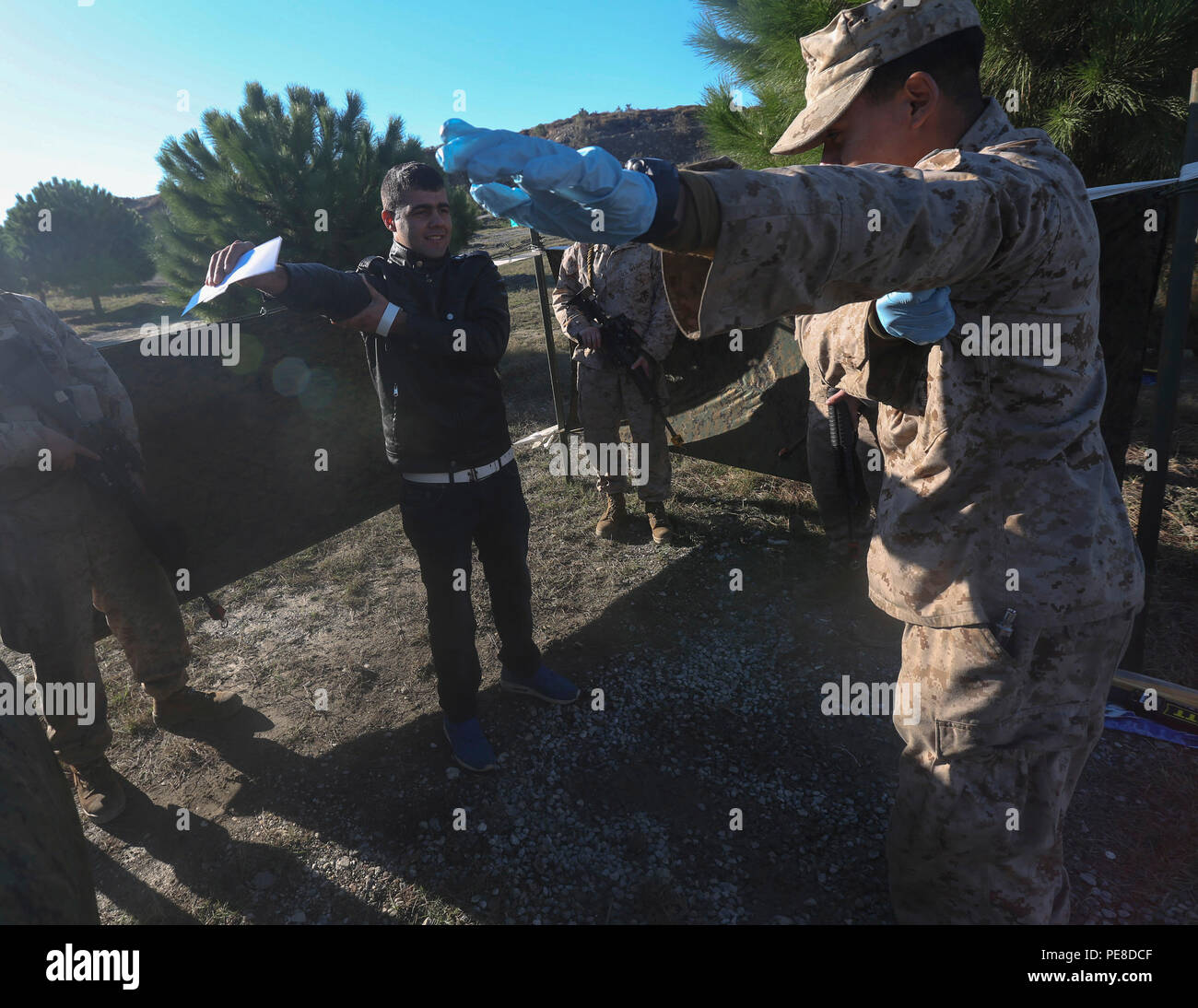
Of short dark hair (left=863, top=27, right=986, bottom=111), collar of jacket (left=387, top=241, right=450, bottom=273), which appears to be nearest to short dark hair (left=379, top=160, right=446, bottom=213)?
collar of jacket (left=387, top=241, right=450, bottom=273)

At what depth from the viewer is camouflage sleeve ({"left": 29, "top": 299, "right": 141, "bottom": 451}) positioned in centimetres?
260

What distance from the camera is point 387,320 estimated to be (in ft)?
7.18

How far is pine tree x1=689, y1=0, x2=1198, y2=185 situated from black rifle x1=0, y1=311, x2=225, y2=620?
12.4ft

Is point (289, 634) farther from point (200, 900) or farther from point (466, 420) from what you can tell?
point (466, 420)

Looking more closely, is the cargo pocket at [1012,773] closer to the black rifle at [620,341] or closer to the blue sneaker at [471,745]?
the blue sneaker at [471,745]

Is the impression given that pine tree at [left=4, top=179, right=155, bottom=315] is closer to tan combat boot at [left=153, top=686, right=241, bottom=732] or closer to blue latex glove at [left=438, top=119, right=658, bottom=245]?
tan combat boot at [left=153, top=686, right=241, bottom=732]

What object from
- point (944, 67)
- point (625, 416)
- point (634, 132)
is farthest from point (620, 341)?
point (634, 132)

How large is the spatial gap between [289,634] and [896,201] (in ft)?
11.8

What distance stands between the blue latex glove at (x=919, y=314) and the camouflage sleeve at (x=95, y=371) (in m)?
2.71

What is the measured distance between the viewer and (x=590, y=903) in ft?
7.16

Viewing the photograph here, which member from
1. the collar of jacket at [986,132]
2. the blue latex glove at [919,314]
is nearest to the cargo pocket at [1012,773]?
the blue latex glove at [919,314]

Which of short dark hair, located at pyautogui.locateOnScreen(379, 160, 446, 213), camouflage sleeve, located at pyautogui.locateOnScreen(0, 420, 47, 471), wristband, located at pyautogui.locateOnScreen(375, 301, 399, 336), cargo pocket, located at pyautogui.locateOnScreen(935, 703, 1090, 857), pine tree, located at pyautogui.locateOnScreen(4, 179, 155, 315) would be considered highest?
pine tree, located at pyautogui.locateOnScreen(4, 179, 155, 315)

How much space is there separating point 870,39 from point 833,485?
2571mm

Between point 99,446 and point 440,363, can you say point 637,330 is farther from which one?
point 99,446
